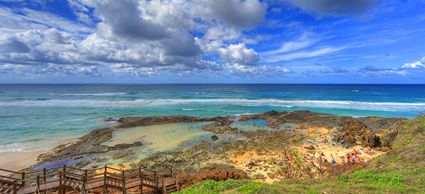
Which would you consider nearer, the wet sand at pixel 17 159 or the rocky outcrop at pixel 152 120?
the wet sand at pixel 17 159

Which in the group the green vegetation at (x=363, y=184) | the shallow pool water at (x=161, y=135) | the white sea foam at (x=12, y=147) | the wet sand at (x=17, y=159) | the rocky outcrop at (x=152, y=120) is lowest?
the wet sand at (x=17, y=159)

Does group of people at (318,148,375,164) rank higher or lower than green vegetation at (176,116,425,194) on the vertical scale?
lower

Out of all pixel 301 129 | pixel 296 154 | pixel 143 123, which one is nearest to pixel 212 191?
pixel 296 154

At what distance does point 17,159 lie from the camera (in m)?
17.0

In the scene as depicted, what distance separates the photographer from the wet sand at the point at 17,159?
15.8 metres

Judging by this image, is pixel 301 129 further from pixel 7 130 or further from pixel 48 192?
pixel 7 130

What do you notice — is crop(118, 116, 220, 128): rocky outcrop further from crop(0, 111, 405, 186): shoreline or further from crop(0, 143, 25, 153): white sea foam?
crop(0, 143, 25, 153): white sea foam

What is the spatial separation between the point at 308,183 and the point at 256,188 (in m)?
2.92

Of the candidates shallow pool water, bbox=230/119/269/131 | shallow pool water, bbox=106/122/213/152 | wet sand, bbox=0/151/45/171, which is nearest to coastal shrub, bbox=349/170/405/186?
shallow pool water, bbox=106/122/213/152

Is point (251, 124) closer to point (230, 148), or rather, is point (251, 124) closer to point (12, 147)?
point (230, 148)

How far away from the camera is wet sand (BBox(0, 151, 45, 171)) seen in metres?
15.8

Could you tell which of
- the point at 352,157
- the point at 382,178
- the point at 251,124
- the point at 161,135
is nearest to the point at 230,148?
the point at 161,135

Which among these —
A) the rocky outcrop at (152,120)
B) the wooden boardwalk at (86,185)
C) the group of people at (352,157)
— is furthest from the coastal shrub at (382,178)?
the rocky outcrop at (152,120)

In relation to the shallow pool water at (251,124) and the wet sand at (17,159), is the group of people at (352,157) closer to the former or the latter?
the shallow pool water at (251,124)
